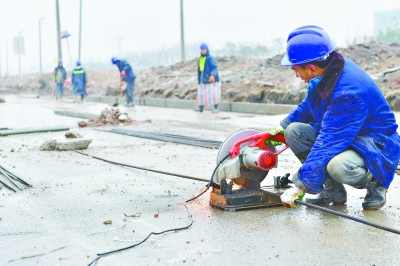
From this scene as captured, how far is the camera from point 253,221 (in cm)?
418

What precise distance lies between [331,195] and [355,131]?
0.86m

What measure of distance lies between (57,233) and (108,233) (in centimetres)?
38

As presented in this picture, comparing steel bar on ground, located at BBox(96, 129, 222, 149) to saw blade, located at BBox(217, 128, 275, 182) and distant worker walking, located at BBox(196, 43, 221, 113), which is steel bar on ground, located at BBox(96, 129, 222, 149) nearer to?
saw blade, located at BBox(217, 128, 275, 182)

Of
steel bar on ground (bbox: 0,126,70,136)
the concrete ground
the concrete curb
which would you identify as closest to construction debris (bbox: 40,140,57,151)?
the concrete ground

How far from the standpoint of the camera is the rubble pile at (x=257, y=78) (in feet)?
51.2

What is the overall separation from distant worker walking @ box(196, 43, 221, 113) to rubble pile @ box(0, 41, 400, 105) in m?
1.56

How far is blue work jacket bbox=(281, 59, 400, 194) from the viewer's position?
391 cm

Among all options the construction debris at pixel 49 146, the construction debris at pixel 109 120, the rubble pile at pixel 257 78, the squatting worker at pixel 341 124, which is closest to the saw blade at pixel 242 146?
the squatting worker at pixel 341 124

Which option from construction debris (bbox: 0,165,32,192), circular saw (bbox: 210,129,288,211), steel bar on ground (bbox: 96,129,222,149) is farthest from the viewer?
steel bar on ground (bbox: 96,129,222,149)

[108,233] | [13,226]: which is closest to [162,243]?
[108,233]

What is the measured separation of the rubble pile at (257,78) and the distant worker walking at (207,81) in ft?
5.13

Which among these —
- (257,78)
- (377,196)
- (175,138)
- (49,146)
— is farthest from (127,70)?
(377,196)

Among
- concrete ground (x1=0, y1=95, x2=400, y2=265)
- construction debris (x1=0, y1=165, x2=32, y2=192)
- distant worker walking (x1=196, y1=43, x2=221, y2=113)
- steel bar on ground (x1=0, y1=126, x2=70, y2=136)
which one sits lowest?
concrete ground (x1=0, y1=95, x2=400, y2=265)

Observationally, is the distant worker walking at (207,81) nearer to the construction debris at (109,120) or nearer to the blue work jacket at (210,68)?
the blue work jacket at (210,68)
